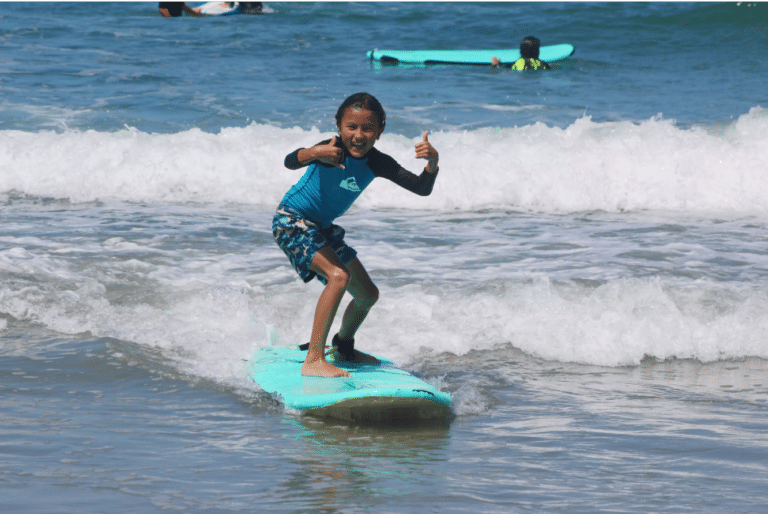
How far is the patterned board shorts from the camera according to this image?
4.46m

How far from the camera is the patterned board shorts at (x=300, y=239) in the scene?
4.46m

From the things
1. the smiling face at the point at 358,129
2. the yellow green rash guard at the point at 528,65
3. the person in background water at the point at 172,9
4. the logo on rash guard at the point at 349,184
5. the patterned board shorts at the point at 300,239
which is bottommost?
the patterned board shorts at the point at 300,239

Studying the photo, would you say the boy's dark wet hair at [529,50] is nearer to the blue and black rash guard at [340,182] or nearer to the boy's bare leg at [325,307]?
the blue and black rash guard at [340,182]

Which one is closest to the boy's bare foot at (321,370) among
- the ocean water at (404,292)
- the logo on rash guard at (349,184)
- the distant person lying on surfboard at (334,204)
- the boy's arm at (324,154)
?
the distant person lying on surfboard at (334,204)

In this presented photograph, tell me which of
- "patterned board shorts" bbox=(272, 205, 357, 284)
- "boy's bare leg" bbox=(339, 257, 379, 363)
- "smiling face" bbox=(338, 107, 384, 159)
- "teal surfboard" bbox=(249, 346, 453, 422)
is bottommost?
"teal surfboard" bbox=(249, 346, 453, 422)

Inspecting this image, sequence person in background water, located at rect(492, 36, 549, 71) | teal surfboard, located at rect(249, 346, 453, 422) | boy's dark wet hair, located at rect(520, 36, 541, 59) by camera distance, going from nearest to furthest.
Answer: teal surfboard, located at rect(249, 346, 453, 422), person in background water, located at rect(492, 36, 549, 71), boy's dark wet hair, located at rect(520, 36, 541, 59)

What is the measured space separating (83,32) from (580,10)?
12.8 meters

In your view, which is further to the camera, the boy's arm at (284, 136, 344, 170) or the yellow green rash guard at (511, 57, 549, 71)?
the yellow green rash guard at (511, 57, 549, 71)

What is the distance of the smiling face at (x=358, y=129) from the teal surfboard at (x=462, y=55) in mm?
14849

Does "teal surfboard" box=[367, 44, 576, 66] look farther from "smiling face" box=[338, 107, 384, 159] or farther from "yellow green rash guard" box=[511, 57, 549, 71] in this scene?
"smiling face" box=[338, 107, 384, 159]

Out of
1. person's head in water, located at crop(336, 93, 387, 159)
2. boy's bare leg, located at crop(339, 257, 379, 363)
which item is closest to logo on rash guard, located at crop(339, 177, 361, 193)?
person's head in water, located at crop(336, 93, 387, 159)

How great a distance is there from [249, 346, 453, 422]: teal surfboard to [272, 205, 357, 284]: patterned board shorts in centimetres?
54

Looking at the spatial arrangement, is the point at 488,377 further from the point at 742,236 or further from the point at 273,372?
the point at 742,236

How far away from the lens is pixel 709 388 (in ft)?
15.9
